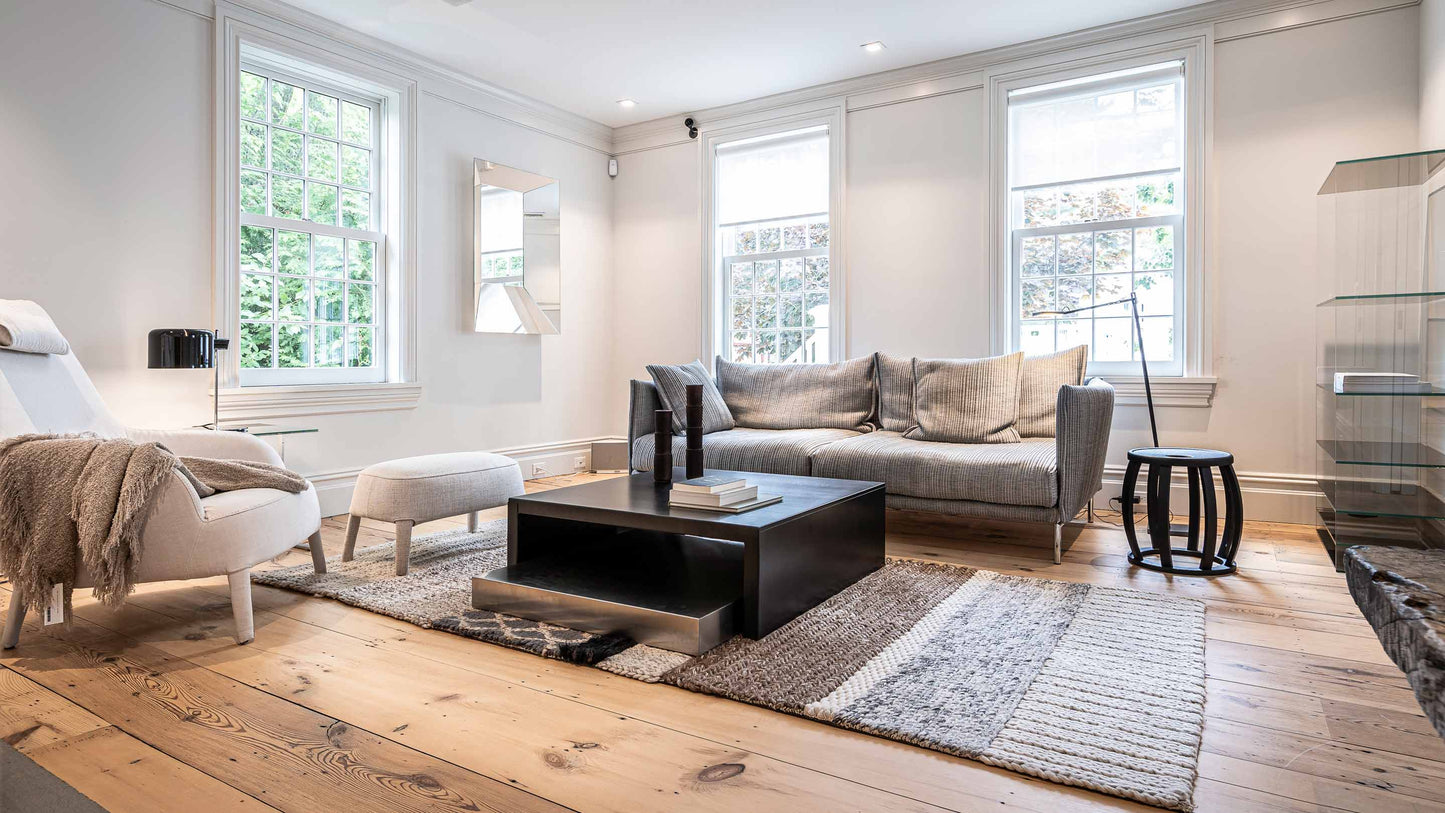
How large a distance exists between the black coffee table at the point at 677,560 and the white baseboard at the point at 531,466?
2.01 metres

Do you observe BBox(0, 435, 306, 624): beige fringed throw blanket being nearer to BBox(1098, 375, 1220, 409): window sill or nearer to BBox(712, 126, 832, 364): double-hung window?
BBox(712, 126, 832, 364): double-hung window

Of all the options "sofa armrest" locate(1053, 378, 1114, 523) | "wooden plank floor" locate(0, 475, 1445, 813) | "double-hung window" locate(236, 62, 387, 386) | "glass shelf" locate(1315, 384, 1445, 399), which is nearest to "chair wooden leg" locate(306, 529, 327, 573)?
"wooden plank floor" locate(0, 475, 1445, 813)

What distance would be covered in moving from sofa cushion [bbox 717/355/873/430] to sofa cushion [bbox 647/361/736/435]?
0.15 metres

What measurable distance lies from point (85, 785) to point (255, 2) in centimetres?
369

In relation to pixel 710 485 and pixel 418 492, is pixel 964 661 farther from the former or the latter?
pixel 418 492

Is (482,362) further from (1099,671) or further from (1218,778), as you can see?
(1218,778)

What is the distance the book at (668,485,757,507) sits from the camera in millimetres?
2342

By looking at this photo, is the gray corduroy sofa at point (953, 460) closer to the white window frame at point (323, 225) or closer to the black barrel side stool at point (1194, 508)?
the black barrel side stool at point (1194, 508)

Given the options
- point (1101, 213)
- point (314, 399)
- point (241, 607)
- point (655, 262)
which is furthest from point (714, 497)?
point (655, 262)

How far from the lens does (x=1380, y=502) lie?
112 inches

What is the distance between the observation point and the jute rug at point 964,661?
157 centimetres

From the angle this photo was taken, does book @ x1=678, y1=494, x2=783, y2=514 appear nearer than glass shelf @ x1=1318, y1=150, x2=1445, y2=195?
Yes

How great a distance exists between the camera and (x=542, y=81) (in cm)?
504

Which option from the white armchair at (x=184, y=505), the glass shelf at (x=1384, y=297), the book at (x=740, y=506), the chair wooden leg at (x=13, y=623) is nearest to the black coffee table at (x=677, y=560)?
the book at (x=740, y=506)
